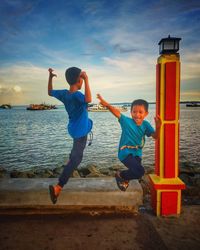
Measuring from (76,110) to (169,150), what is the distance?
2.00 meters

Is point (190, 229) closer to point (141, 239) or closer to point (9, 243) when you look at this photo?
point (141, 239)

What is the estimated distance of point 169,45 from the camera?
4371mm

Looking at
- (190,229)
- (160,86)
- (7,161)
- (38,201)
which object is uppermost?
(160,86)

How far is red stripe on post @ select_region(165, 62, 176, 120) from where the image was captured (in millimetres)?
4418

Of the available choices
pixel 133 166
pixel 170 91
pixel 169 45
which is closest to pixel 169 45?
pixel 169 45

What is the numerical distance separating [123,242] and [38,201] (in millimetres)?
1807

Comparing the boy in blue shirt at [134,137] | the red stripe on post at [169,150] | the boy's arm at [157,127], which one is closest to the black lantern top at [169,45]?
the boy in blue shirt at [134,137]

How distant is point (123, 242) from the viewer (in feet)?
12.1

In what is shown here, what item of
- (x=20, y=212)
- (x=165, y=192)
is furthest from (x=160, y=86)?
(x=20, y=212)

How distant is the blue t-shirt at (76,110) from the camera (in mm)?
4062

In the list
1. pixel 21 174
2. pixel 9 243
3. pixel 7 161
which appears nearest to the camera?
pixel 9 243

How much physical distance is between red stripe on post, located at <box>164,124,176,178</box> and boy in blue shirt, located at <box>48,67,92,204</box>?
1.54m

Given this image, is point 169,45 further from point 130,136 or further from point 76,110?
point 76,110

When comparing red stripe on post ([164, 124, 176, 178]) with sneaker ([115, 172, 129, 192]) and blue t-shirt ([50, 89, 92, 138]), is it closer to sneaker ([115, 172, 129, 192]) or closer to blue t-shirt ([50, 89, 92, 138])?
sneaker ([115, 172, 129, 192])
